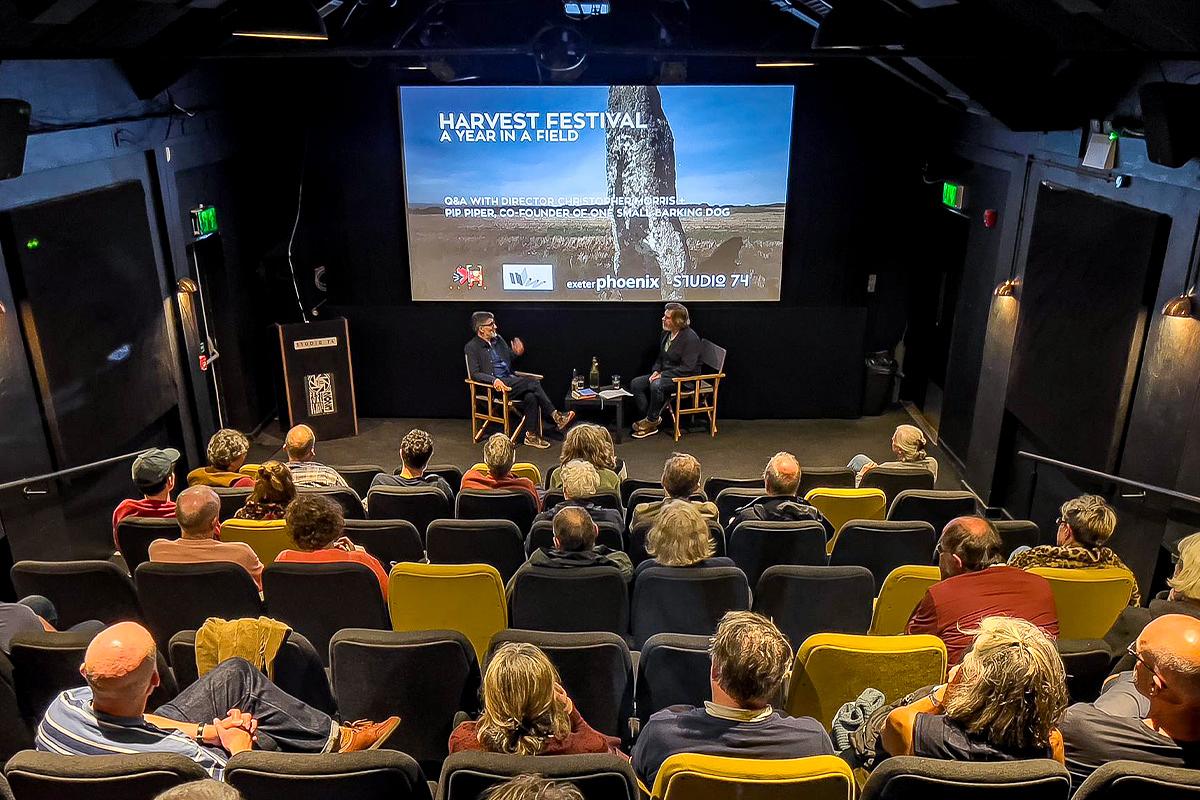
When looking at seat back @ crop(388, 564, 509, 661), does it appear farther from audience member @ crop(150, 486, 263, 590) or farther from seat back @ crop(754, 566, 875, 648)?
seat back @ crop(754, 566, 875, 648)

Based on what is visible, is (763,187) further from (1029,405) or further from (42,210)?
(42,210)

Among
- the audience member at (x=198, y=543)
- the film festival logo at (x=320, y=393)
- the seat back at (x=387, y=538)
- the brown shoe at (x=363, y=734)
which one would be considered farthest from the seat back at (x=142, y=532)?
the film festival logo at (x=320, y=393)

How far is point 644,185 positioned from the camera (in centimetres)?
876

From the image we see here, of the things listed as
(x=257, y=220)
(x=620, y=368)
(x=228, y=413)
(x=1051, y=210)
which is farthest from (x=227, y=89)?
(x=1051, y=210)

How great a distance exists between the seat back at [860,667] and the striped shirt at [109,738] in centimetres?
184

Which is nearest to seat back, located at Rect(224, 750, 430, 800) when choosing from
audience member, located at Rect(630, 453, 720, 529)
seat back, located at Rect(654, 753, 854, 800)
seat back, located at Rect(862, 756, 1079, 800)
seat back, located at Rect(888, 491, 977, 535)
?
seat back, located at Rect(654, 753, 854, 800)

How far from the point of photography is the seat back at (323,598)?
3.54 metres

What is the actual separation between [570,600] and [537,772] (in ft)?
4.70

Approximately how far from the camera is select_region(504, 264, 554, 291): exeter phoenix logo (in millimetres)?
9008

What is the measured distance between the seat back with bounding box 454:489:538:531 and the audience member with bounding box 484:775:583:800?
10.2 feet

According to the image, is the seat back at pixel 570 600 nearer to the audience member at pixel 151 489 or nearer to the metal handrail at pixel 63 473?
the audience member at pixel 151 489

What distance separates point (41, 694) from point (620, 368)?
6.60 m

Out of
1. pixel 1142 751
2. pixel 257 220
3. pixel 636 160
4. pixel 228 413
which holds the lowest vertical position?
pixel 228 413

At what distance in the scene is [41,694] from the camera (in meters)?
3.15
